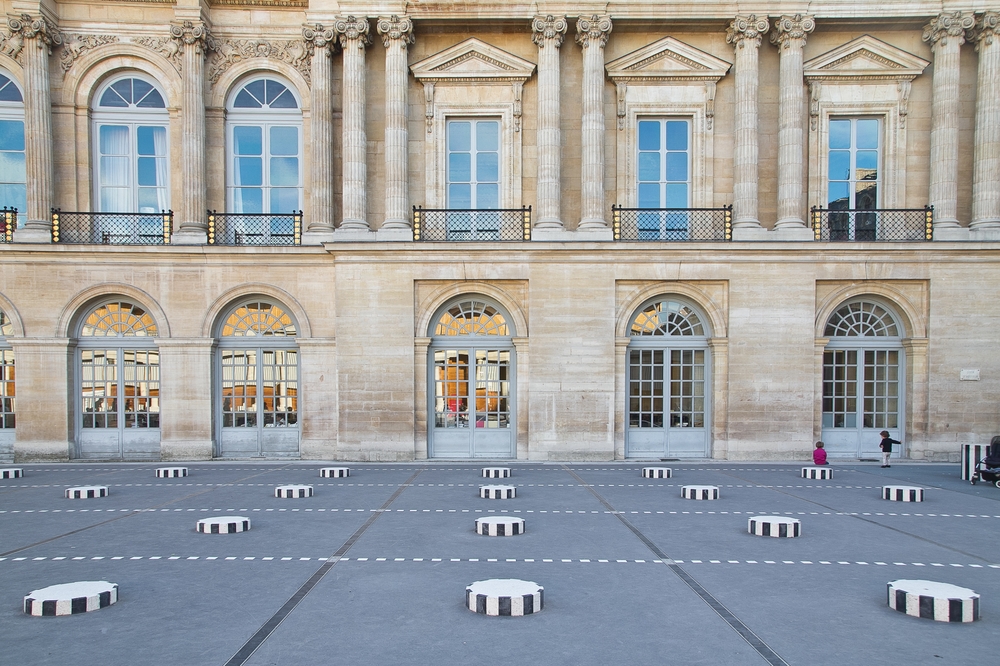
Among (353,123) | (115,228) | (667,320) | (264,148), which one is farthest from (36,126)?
(667,320)

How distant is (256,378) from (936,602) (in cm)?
1890

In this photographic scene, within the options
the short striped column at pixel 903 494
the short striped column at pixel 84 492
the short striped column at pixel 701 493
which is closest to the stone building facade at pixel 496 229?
the short striped column at pixel 903 494

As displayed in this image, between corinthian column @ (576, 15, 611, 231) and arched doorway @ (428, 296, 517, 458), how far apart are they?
4042 mm

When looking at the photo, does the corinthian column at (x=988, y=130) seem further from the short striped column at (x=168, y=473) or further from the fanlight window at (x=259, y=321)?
the short striped column at (x=168, y=473)

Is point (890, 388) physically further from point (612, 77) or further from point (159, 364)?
point (159, 364)

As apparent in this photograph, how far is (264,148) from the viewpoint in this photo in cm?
2244

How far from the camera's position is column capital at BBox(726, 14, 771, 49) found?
20766 millimetres

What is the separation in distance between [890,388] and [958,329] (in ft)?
8.19

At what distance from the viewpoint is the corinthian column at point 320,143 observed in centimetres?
2134

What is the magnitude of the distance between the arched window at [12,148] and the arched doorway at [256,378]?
7550 millimetres

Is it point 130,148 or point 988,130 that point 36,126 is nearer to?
point 130,148

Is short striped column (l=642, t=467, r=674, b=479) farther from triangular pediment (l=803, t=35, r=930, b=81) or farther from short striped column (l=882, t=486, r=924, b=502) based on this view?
triangular pediment (l=803, t=35, r=930, b=81)

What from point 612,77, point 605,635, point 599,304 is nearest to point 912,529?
point 605,635

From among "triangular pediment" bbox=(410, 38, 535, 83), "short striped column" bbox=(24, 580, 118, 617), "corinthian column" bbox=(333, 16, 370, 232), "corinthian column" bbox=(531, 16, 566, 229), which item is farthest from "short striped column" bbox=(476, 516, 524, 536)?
"triangular pediment" bbox=(410, 38, 535, 83)
